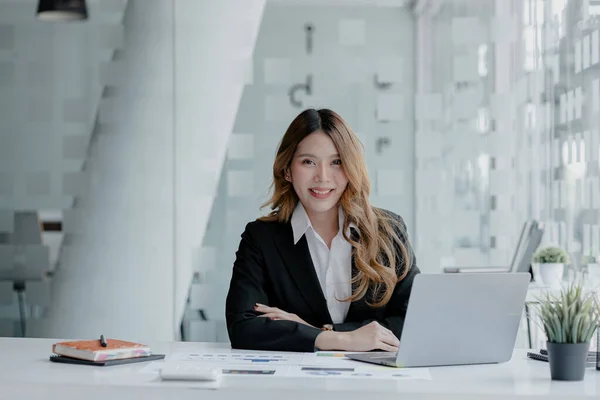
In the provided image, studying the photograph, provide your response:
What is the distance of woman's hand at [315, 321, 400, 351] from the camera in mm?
2275

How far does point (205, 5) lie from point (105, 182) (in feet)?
3.81

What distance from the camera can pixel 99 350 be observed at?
6.75 ft

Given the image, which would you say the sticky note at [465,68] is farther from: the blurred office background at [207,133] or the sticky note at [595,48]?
the sticky note at [595,48]

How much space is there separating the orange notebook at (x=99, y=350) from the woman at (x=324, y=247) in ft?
1.40

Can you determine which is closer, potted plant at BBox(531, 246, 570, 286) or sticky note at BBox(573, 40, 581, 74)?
potted plant at BBox(531, 246, 570, 286)

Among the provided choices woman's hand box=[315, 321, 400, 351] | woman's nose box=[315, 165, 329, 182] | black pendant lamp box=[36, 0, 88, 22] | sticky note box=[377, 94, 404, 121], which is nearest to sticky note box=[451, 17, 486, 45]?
sticky note box=[377, 94, 404, 121]

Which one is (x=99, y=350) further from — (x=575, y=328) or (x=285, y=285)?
(x=575, y=328)

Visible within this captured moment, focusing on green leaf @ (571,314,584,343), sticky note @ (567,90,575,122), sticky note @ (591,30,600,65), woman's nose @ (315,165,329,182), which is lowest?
green leaf @ (571,314,584,343)

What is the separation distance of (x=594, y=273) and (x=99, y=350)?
8.14 ft

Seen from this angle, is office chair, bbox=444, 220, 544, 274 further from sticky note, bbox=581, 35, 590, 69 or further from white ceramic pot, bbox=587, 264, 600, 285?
sticky note, bbox=581, 35, 590, 69

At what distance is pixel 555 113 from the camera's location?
4.43 metres

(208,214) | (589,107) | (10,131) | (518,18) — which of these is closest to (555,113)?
(589,107)

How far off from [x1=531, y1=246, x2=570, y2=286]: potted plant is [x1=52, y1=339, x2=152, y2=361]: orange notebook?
227 centimetres

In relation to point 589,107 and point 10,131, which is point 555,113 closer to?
point 589,107
